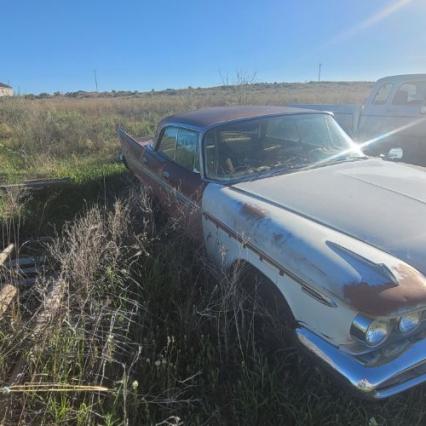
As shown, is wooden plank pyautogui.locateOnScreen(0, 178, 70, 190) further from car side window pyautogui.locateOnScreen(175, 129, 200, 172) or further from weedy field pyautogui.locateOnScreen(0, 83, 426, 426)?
weedy field pyautogui.locateOnScreen(0, 83, 426, 426)

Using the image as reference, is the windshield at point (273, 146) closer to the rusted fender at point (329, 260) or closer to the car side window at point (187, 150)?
the car side window at point (187, 150)

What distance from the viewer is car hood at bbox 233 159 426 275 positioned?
2.19 meters

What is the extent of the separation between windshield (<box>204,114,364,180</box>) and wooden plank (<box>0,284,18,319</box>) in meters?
1.74

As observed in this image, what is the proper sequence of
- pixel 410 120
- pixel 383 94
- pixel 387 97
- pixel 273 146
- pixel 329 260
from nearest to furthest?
pixel 329 260 < pixel 273 146 < pixel 410 120 < pixel 387 97 < pixel 383 94

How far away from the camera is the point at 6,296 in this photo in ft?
9.02

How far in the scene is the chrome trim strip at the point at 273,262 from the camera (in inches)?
78.1

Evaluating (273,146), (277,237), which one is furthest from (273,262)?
(273,146)

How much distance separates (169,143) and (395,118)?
4.79m

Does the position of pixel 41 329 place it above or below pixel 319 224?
below

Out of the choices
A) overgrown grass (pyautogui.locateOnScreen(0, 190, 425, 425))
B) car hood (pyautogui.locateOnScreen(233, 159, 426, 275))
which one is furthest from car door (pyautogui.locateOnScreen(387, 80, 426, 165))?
overgrown grass (pyautogui.locateOnScreen(0, 190, 425, 425))

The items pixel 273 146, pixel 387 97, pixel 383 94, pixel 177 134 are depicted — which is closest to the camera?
pixel 273 146

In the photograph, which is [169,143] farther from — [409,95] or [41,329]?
[409,95]

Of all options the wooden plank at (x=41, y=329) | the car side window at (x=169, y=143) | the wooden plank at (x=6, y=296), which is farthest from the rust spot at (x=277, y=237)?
the car side window at (x=169, y=143)

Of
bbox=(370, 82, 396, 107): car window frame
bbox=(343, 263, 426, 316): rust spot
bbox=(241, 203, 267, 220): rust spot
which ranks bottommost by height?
bbox=(343, 263, 426, 316): rust spot
